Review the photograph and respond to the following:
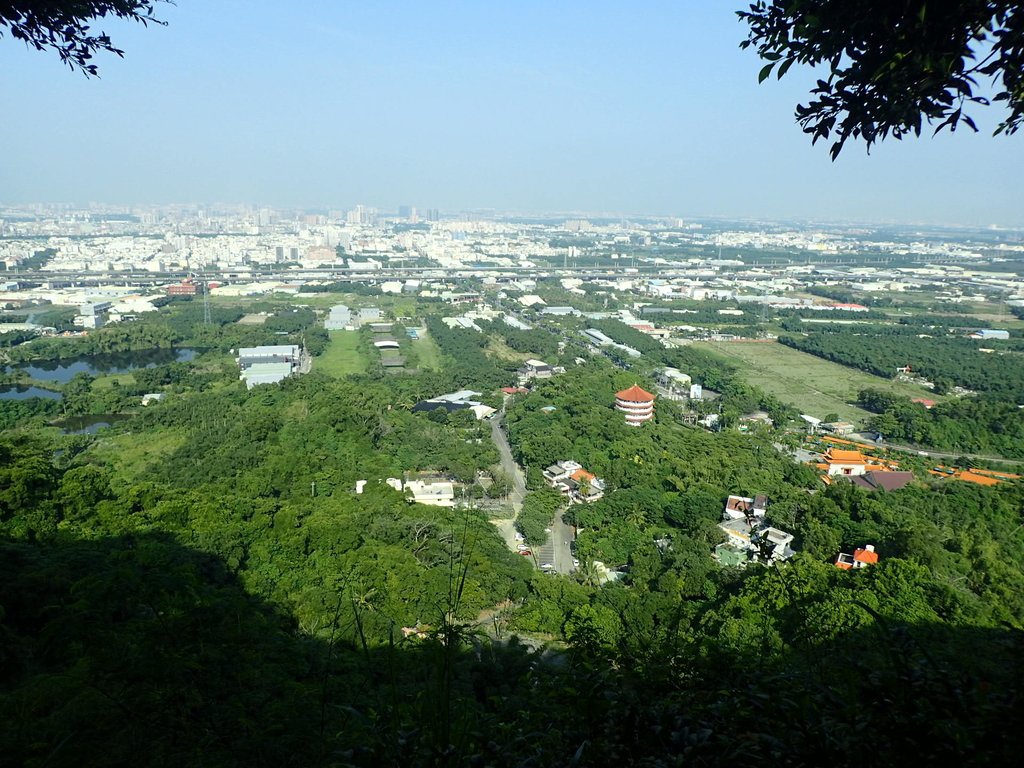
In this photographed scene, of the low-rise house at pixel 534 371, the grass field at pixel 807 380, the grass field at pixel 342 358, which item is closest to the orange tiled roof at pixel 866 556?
the grass field at pixel 807 380

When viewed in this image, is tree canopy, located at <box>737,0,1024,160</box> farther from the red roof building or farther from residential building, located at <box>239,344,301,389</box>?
residential building, located at <box>239,344,301,389</box>

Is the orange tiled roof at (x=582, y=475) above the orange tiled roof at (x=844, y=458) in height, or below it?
below

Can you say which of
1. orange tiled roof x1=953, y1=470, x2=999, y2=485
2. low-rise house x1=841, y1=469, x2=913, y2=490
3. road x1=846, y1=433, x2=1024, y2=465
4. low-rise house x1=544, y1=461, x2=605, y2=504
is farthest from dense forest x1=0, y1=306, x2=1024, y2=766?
road x1=846, y1=433, x2=1024, y2=465

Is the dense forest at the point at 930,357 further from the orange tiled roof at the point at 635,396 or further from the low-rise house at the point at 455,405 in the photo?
the low-rise house at the point at 455,405

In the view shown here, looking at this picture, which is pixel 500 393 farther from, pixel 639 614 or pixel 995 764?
pixel 995 764

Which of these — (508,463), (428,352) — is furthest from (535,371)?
(508,463)

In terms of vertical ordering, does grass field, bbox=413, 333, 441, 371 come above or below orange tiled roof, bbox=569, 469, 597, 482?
below
